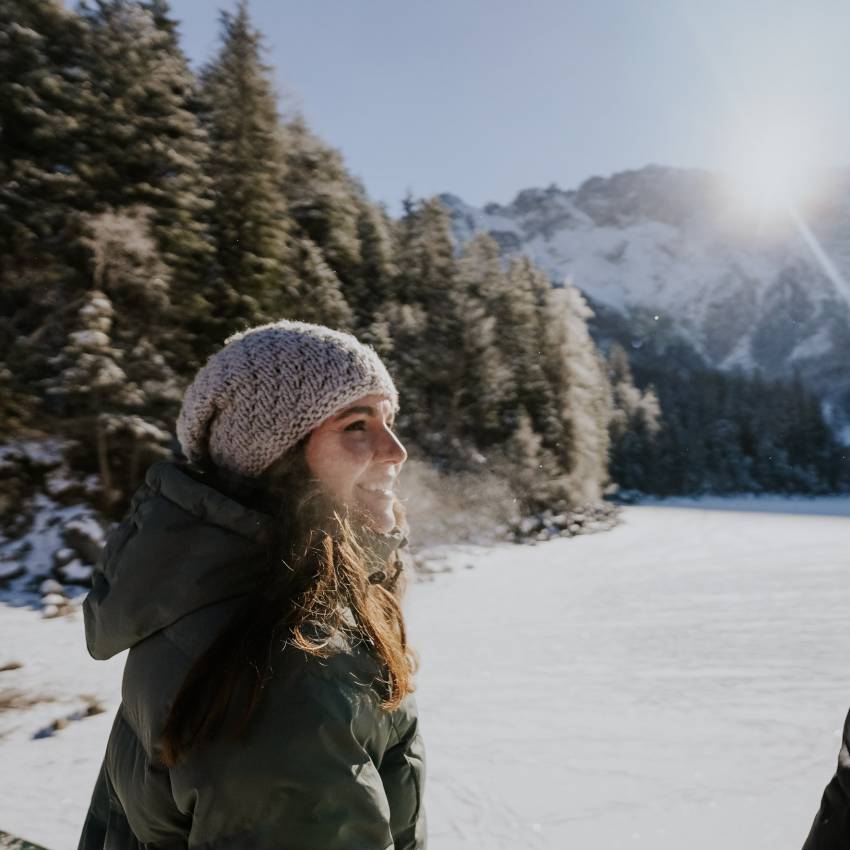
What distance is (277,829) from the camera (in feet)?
2.43

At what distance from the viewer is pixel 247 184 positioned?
15.4 meters

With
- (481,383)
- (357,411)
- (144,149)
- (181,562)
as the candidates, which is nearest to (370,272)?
(481,383)

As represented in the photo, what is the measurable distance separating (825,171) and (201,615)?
22984 cm

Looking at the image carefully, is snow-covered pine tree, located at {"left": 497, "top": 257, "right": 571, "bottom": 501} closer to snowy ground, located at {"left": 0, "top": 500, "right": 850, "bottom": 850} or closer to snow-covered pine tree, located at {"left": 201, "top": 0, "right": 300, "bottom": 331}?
snow-covered pine tree, located at {"left": 201, "top": 0, "right": 300, "bottom": 331}

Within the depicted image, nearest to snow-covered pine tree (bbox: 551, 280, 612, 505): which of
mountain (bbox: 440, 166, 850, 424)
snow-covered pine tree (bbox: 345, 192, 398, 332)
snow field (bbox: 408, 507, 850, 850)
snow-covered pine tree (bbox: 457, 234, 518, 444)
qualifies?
snow-covered pine tree (bbox: 457, 234, 518, 444)

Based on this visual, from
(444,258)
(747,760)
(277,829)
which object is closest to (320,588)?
(277,829)

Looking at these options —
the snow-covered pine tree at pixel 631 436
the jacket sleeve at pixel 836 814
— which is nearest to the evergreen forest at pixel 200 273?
the jacket sleeve at pixel 836 814

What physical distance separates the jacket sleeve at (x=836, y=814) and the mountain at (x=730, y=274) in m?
100

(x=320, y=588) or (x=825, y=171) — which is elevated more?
(x=825, y=171)

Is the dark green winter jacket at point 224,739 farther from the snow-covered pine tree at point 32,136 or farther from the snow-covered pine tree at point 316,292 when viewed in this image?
the snow-covered pine tree at point 316,292

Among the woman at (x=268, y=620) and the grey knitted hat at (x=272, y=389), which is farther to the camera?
the grey knitted hat at (x=272, y=389)

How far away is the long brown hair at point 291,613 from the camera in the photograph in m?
0.79

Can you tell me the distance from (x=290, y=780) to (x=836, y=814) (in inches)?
41.4

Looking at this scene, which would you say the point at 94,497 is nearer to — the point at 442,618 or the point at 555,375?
the point at 442,618
